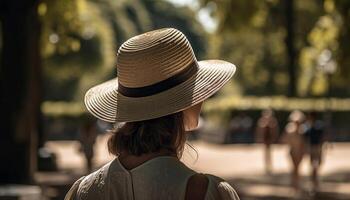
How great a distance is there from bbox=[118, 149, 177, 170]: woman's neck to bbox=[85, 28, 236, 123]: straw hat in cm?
10

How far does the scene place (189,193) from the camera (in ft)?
8.46

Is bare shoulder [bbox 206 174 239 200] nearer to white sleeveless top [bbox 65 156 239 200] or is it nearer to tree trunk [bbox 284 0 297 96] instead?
white sleeveless top [bbox 65 156 239 200]

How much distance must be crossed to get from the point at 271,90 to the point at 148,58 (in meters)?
63.1

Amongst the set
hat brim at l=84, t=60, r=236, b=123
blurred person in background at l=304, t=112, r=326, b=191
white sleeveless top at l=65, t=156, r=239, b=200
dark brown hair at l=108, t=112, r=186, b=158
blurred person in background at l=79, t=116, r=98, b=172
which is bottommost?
blurred person in background at l=79, t=116, r=98, b=172

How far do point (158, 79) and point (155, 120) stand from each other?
0.14m

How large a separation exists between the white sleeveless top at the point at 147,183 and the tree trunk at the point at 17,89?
1407cm

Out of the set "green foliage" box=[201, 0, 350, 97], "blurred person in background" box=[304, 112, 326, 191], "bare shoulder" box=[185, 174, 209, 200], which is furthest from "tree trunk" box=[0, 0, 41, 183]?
"bare shoulder" box=[185, 174, 209, 200]

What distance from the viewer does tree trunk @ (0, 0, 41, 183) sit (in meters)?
16.6

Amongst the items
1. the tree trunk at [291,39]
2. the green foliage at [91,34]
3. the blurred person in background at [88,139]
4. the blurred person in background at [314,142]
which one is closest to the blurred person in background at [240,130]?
the tree trunk at [291,39]

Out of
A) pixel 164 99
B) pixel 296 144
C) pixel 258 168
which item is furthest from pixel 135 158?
pixel 258 168

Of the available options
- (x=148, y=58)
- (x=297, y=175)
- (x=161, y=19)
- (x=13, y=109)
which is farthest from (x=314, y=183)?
(x=161, y=19)

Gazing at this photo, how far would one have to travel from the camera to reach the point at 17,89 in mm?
16750

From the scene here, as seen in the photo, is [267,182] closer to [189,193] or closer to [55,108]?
[189,193]

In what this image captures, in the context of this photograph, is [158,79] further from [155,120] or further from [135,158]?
[135,158]
